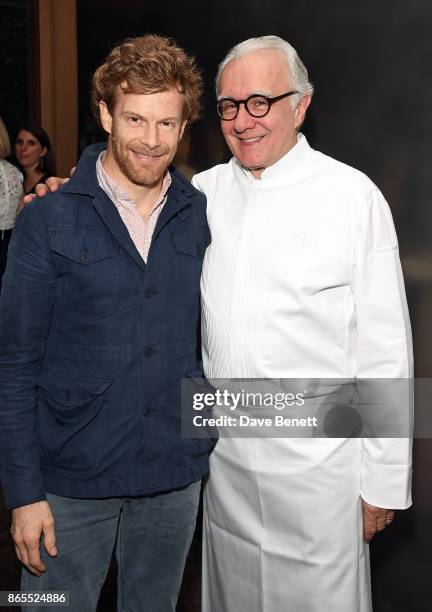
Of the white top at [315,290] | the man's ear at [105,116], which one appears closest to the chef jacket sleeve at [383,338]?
the white top at [315,290]

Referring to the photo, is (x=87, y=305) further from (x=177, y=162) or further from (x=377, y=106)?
(x=177, y=162)

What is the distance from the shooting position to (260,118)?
6.03 feet

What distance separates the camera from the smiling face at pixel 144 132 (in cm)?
159

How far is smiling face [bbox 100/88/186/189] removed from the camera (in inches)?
62.8

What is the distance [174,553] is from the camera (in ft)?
5.87

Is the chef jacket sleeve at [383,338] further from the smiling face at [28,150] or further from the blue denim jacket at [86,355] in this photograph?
the smiling face at [28,150]

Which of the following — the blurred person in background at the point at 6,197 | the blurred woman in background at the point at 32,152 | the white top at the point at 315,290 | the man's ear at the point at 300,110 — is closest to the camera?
the white top at the point at 315,290

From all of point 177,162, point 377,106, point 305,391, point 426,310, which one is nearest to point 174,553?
point 305,391

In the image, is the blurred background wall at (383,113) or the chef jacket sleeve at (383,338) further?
the blurred background wall at (383,113)

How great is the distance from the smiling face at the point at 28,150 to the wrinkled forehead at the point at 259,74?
3111mm

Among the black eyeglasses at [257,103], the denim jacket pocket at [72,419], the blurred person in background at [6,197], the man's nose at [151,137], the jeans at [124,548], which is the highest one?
the blurred person in background at [6,197]

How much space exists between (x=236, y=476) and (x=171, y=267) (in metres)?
0.64

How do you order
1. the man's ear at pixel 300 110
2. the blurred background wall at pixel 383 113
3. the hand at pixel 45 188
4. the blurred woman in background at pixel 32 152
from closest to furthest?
the hand at pixel 45 188
the man's ear at pixel 300 110
the blurred background wall at pixel 383 113
the blurred woman in background at pixel 32 152

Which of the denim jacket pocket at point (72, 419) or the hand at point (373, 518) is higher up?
the denim jacket pocket at point (72, 419)
